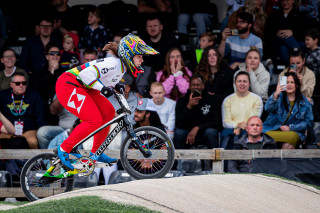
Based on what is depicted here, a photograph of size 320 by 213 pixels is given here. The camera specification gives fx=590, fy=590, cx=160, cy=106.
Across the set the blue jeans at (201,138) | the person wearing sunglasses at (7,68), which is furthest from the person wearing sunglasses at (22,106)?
the blue jeans at (201,138)

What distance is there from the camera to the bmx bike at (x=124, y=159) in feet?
23.1

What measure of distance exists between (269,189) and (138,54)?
7.66 ft

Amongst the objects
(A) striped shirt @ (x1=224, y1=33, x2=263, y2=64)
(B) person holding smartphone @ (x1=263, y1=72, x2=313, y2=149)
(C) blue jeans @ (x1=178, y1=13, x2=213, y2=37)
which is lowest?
(B) person holding smartphone @ (x1=263, y1=72, x2=313, y2=149)

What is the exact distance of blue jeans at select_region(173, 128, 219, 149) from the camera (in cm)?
955

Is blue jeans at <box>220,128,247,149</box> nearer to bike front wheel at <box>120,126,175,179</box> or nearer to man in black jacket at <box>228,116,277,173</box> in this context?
man in black jacket at <box>228,116,277,173</box>

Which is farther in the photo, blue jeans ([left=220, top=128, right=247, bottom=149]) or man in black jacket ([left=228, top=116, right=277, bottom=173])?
blue jeans ([left=220, top=128, right=247, bottom=149])

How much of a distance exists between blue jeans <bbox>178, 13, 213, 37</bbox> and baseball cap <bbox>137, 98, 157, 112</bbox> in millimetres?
3302

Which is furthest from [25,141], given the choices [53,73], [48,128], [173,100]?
[173,100]

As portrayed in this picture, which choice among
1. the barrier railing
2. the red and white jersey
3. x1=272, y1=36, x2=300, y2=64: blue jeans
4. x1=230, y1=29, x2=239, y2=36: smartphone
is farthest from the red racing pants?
x1=272, y1=36, x2=300, y2=64: blue jeans

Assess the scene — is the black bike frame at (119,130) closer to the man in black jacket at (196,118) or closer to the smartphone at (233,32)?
the man in black jacket at (196,118)

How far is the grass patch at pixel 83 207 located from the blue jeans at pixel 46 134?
3.63 metres

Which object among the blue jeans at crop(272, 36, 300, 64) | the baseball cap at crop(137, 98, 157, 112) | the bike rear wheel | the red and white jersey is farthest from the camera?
the blue jeans at crop(272, 36, 300, 64)

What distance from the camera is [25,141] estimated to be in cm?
951

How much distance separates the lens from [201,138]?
9.67m
